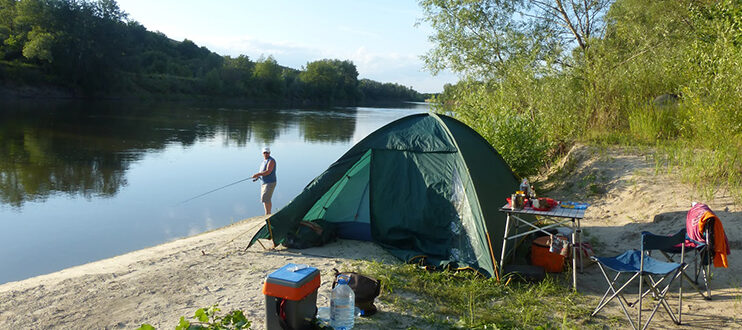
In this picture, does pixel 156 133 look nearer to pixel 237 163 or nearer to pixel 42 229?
pixel 237 163

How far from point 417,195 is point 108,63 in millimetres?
52716

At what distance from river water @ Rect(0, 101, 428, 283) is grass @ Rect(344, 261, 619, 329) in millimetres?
5287

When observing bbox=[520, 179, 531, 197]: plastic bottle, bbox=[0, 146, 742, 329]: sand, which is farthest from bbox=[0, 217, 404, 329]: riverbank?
bbox=[520, 179, 531, 197]: plastic bottle

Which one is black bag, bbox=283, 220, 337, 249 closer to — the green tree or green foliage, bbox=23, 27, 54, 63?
green foliage, bbox=23, 27, 54, 63

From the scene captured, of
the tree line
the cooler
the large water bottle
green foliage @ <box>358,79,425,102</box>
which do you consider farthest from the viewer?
green foliage @ <box>358,79,425,102</box>

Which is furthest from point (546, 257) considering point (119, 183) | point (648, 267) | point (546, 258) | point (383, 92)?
point (383, 92)

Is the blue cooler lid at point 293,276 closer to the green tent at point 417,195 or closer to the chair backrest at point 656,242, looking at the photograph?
the green tent at point 417,195

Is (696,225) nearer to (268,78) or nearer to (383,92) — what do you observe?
(268,78)

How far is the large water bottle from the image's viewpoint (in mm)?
4035

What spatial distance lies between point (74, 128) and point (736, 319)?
89.6ft

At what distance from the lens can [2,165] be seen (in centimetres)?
1405

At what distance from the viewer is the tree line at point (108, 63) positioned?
4547 cm

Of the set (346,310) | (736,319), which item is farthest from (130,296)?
(736,319)

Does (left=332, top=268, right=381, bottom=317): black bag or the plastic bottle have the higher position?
the plastic bottle
